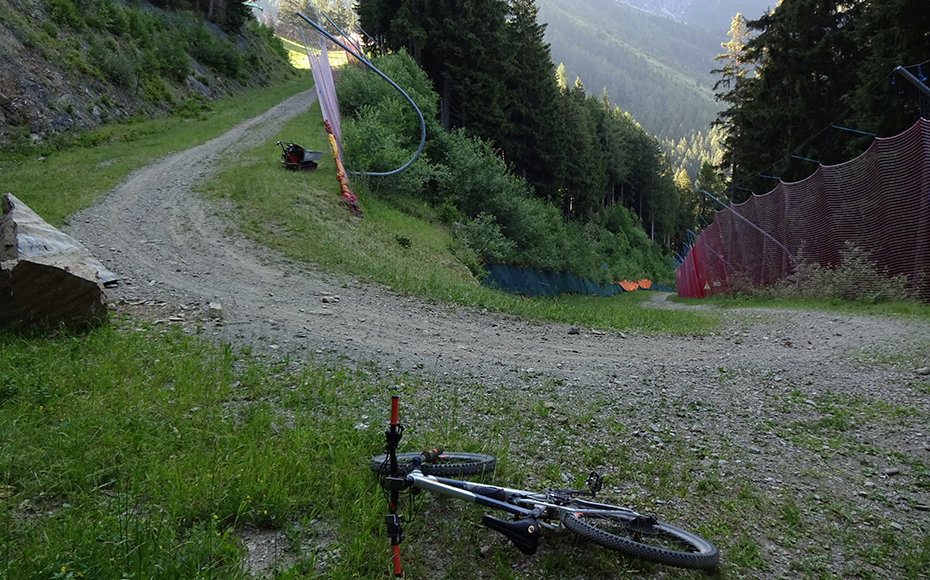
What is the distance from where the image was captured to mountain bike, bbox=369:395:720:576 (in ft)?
8.54

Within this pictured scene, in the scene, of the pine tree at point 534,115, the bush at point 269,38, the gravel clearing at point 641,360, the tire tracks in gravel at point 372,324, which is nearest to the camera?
the gravel clearing at point 641,360

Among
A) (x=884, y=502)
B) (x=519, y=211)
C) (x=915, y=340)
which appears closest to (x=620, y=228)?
(x=519, y=211)

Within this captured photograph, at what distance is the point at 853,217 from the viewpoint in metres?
11.8

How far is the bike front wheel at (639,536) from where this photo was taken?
103 inches

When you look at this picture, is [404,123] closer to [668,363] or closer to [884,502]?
[668,363]

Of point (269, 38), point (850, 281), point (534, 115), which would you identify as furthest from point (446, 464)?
point (269, 38)

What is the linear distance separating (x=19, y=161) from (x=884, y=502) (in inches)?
912

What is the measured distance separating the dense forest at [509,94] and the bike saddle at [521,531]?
1675 cm

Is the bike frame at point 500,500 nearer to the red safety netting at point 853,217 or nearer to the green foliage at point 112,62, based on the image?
the red safety netting at point 853,217

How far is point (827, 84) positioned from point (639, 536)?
85.6 feet

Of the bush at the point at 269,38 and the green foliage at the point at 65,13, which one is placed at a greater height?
the bush at the point at 269,38

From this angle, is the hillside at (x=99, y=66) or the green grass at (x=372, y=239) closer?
the green grass at (x=372, y=239)

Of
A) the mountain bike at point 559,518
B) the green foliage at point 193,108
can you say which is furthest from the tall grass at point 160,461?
the green foliage at point 193,108

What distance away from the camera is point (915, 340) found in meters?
7.39
